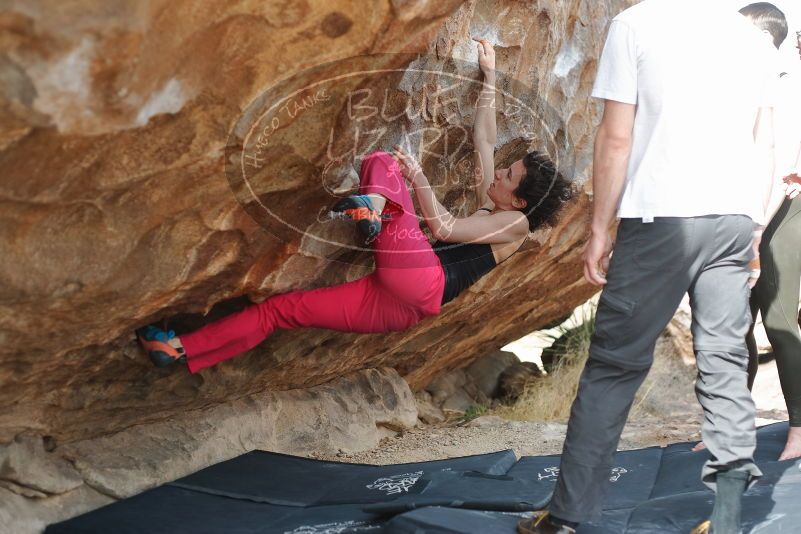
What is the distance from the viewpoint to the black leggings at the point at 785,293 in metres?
3.41

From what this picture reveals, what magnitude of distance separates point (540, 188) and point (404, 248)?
686 millimetres

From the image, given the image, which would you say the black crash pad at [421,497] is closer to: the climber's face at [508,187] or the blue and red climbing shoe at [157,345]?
the blue and red climbing shoe at [157,345]

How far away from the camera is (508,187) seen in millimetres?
3564

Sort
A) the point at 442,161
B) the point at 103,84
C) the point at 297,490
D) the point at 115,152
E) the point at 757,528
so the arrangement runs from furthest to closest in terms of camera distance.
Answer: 1. the point at 442,161
2. the point at 297,490
3. the point at 757,528
4. the point at 115,152
5. the point at 103,84

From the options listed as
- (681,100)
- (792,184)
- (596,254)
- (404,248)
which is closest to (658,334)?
(596,254)

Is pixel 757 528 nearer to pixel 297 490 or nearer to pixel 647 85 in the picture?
pixel 647 85

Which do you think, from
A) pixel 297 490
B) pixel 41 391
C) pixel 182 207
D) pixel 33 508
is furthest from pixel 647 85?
pixel 33 508

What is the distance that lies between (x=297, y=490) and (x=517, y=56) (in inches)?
74.7

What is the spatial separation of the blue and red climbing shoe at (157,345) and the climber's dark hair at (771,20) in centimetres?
240

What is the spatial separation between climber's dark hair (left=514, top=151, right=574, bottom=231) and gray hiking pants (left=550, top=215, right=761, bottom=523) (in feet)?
3.25

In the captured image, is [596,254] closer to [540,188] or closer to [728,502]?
[728,502]

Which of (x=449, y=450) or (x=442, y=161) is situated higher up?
(x=442, y=161)

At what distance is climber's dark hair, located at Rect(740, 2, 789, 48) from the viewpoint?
10.8 feet

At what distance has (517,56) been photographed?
3.59 m
